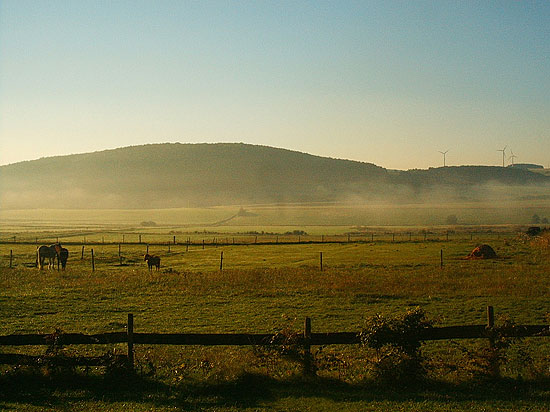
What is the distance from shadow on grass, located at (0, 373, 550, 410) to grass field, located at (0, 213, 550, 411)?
0.03m

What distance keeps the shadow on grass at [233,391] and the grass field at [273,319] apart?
0.09 ft

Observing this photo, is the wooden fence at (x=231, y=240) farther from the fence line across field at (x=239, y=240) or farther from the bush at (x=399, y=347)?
the bush at (x=399, y=347)

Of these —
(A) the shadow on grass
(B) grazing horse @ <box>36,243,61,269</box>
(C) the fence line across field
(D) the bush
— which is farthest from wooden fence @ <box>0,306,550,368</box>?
(C) the fence line across field

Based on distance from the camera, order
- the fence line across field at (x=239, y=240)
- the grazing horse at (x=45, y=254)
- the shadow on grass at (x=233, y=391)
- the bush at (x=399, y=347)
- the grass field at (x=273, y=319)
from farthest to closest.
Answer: the fence line across field at (x=239, y=240), the grazing horse at (x=45, y=254), the bush at (x=399, y=347), the grass field at (x=273, y=319), the shadow on grass at (x=233, y=391)

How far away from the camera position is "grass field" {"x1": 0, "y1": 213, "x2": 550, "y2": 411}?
10445mm

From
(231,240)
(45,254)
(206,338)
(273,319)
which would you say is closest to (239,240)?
(231,240)

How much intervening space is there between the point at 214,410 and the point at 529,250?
49.2m

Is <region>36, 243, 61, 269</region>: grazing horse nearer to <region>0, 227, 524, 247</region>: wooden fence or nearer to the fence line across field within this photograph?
the fence line across field

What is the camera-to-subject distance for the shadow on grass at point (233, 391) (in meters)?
10.3

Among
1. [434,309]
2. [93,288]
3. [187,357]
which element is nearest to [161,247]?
[93,288]

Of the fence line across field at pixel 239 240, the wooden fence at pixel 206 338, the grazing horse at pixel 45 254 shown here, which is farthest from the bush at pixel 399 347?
the fence line across field at pixel 239 240

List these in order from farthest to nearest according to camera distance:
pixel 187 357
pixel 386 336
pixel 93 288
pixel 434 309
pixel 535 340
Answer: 1. pixel 93 288
2. pixel 434 309
3. pixel 535 340
4. pixel 187 357
5. pixel 386 336

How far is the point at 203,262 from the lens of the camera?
45.0m

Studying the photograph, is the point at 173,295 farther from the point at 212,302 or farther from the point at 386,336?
the point at 386,336
